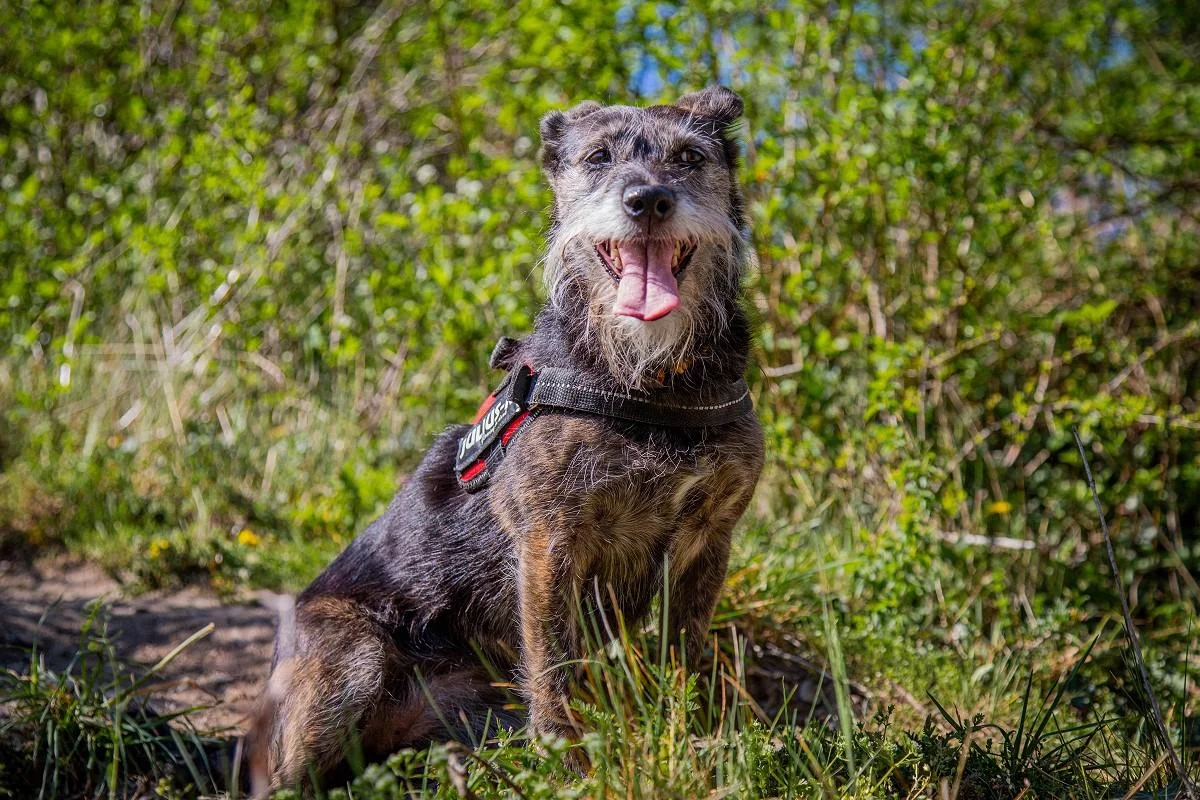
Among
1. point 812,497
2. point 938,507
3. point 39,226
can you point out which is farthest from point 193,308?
point 938,507

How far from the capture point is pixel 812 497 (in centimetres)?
500

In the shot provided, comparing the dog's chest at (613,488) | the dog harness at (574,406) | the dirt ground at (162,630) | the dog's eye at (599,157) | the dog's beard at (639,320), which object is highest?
the dog's eye at (599,157)

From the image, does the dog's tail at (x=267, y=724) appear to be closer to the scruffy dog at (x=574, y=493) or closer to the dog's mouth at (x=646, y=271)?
the scruffy dog at (x=574, y=493)

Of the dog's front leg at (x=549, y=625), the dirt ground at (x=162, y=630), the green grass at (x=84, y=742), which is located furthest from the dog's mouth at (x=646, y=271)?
the dirt ground at (x=162, y=630)

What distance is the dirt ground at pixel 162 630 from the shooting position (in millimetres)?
3541

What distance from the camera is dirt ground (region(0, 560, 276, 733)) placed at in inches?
139

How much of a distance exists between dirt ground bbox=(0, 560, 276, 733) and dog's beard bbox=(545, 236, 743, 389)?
1754 mm

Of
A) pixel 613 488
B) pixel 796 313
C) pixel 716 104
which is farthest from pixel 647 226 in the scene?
pixel 796 313

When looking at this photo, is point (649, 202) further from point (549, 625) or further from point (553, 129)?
point (549, 625)

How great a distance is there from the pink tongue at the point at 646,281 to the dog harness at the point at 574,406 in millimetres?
239

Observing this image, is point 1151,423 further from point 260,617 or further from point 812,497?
point 260,617

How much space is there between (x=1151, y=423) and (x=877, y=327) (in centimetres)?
141

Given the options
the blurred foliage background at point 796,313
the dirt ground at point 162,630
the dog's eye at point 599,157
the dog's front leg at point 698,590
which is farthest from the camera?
the blurred foliage background at point 796,313

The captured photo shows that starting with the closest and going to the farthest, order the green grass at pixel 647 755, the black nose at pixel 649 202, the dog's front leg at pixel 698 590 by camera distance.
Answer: the green grass at pixel 647 755 < the black nose at pixel 649 202 < the dog's front leg at pixel 698 590
